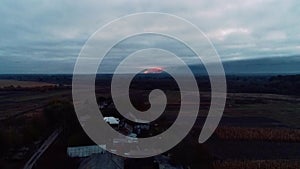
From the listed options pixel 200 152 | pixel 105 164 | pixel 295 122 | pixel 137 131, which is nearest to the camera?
pixel 105 164

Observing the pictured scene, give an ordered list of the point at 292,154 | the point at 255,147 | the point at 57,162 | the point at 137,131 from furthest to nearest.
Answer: the point at 137,131 < the point at 255,147 < the point at 292,154 < the point at 57,162

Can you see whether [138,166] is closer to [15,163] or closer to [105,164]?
[105,164]

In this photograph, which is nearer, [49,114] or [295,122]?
[49,114]

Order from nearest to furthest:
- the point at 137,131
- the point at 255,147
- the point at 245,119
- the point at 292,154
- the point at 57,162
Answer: the point at 57,162
the point at 292,154
the point at 255,147
the point at 137,131
the point at 245,119

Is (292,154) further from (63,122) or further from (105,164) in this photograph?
(63,122)

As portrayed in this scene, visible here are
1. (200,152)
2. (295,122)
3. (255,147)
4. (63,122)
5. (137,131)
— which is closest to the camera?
(200,152)

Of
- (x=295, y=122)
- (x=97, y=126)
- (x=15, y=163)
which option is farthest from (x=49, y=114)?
(x=295, y=122)

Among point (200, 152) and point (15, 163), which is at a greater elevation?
point (200, 152)

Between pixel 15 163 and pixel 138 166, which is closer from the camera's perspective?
pixel 138 166

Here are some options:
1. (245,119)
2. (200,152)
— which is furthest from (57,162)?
(245,119)
